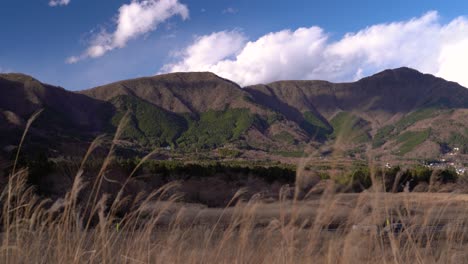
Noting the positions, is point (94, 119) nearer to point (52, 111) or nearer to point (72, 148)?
point (52, 111)

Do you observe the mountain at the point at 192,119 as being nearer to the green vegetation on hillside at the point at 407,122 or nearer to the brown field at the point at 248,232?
the green vegetation on hillside at the point at 407,122

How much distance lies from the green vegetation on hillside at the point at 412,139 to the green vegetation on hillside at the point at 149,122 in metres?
65.1

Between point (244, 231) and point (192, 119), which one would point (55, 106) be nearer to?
point (192, 119)

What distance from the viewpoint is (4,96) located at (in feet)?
356

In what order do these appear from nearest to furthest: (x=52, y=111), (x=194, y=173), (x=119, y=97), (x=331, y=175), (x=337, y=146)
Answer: (x=337, y=146), (x=331, y=175), (x=194, y=173), (x=52, y=111), (x=119, y=97)

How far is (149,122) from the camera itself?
147m

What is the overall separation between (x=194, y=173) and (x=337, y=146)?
32.0 metres

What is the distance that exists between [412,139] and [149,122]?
264 feet

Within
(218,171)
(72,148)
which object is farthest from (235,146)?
(72,148)

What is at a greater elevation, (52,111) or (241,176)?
(52,111)

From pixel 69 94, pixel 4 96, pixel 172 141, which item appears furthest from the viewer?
pixel 69 94

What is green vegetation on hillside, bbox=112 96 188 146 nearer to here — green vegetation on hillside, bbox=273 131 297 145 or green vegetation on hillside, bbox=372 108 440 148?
green vegetation on hillside, bbox=273 131 297 145

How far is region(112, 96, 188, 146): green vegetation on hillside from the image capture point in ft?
435

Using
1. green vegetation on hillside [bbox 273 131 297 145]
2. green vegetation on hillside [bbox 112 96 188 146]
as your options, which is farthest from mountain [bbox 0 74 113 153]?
green vegetation on hillside [bbox 273 131 297 145]
